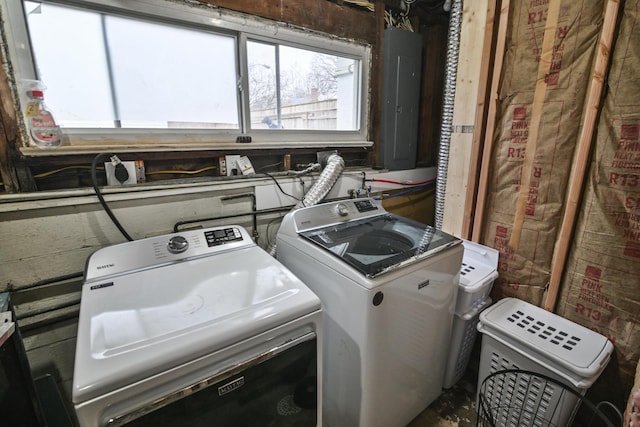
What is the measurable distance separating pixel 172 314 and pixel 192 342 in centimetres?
15

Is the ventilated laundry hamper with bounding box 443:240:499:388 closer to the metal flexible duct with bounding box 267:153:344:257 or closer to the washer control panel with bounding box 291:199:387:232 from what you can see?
the washer control panel with bounding box 291:199:387:232

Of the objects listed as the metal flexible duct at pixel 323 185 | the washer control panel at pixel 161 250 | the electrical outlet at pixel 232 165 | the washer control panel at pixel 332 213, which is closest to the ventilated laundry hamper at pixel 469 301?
the washer control panel at pixel 332 213

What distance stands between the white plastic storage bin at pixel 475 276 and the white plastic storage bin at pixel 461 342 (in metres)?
0.03

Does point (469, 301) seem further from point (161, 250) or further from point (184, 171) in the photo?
point (184, 171)

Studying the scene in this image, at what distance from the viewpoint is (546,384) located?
1269 mm

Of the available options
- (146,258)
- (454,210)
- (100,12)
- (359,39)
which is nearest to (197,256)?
(146,258)

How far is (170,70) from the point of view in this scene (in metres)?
1.62

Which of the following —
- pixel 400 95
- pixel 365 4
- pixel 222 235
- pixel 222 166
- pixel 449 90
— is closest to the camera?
pixel 222 235

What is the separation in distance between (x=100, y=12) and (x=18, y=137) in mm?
696

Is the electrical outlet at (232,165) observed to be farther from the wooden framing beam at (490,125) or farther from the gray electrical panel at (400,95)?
the wooden framing beam at (490,125)

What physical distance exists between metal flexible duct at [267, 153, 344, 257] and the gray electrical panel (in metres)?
0.65

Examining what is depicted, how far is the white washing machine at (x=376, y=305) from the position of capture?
45.0 inches

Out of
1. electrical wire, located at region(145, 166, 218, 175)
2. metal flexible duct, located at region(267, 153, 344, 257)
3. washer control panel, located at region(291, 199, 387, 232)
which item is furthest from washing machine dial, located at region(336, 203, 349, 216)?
electrical wire, located at region(145, 166, 218, 175)

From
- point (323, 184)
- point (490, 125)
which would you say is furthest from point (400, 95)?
point (323, 184)
